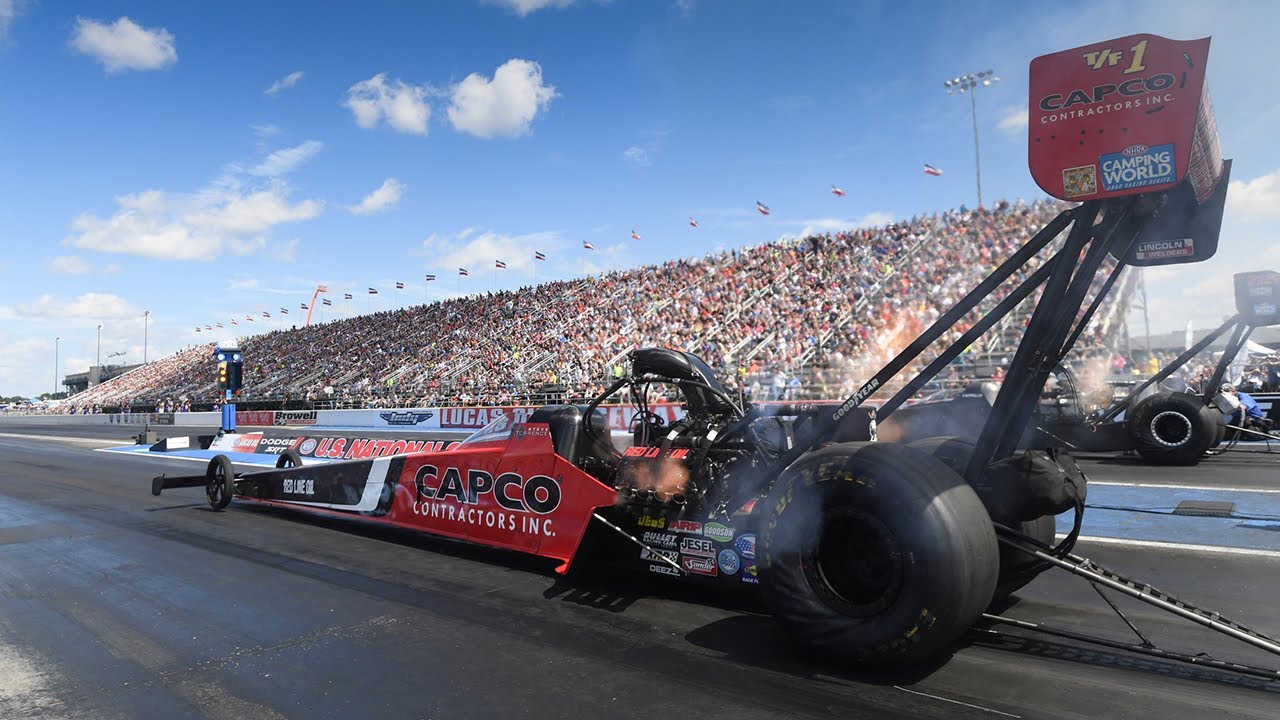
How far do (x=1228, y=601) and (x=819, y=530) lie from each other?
126 inches

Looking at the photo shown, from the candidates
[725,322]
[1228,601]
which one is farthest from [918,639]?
[725,322]

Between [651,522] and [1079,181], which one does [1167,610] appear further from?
[651,522]

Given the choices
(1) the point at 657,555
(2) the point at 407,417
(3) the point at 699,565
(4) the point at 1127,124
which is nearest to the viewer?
(4) the point at 1127,124

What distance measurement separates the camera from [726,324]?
97.1 ft

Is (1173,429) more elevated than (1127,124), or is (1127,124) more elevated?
(1127,124)


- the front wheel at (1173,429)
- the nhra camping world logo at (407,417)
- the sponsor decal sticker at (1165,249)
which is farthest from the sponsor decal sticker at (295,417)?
the sponsor decal sticker at (1165,249)

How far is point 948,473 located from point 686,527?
202 centimetres

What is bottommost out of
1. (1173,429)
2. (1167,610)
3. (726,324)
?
(1167,610)

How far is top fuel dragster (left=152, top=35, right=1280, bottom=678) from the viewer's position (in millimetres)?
3576

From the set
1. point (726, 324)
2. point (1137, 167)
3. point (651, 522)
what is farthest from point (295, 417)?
point (1137, 167)

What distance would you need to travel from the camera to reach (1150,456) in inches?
489

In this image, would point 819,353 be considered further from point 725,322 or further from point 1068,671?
point 1068,671

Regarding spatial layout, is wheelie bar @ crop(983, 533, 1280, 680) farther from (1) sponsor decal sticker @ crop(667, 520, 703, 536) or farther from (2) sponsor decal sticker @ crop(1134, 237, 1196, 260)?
(2) sponsor decal sticker @ crop(1134, 237, 1196, 260)

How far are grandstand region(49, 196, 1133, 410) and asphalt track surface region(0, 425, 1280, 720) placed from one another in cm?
781
